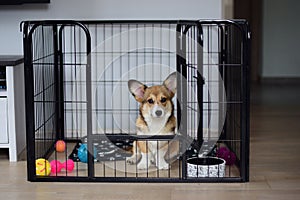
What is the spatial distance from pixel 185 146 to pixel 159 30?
48.4 inches

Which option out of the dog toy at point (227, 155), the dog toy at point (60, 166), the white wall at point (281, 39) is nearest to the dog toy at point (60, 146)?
the dog toy at point (60, 166)

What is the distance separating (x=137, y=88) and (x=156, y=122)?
230 millimetres

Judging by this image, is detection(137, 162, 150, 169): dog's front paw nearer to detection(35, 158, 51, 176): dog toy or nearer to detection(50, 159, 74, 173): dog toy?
detection(50, 159, 74, 173): dog toy

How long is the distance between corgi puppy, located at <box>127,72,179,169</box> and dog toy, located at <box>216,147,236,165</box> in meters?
0.29

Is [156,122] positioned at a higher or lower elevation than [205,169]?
higher

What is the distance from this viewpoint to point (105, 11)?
4.08m

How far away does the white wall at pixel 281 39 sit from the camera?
25.6 feet

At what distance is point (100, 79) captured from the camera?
13.5 ft

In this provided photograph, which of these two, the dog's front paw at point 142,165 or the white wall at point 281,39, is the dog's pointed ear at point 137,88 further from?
the white wall at point 281,39

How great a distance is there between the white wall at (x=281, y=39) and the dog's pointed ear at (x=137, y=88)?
4.75m

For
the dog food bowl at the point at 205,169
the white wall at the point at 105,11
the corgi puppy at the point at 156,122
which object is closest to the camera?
the dog food bowl at the point at 205,169

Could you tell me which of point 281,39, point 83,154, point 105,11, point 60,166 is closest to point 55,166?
point 60,166

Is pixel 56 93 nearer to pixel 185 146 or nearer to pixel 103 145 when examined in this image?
pixel 103 145

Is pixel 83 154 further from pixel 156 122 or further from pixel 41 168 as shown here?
pixel 156 122
